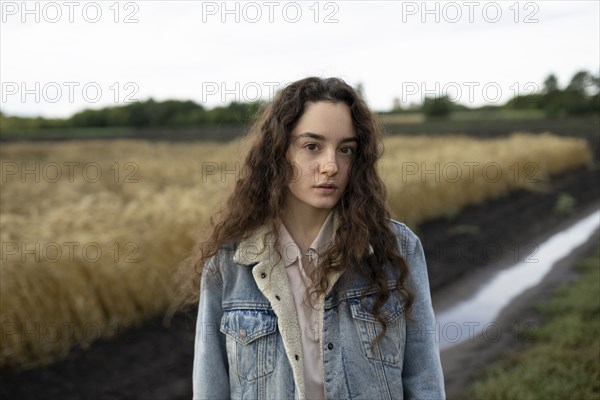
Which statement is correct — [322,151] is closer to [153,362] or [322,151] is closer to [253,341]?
[253,341]

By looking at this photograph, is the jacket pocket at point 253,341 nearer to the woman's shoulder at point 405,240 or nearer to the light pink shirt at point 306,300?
the light pink shirt at point 306,300

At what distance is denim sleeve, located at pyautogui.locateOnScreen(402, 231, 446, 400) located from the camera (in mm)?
1829

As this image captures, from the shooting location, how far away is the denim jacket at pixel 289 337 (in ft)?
5.79

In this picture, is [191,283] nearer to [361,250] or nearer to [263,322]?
[263,322]

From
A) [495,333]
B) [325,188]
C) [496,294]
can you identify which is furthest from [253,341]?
[496,294]

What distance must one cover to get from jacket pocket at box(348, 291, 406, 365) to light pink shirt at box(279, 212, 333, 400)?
0.12 m

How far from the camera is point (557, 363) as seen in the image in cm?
Result: 414

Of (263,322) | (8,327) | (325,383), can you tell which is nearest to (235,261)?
(263,322)

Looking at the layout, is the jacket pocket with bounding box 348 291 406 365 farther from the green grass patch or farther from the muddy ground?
the green grass patch

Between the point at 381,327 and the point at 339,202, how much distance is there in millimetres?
394

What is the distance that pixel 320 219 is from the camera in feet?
6.29

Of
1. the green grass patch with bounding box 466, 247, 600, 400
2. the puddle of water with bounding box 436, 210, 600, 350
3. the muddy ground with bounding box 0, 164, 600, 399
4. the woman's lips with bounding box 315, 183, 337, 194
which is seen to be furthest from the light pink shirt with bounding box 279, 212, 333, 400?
the puddle of water with bounding box 436, 210, 600, 350

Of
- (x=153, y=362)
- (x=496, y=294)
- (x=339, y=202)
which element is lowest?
(x=153, y=362)

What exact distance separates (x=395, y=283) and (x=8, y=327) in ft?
13.0
